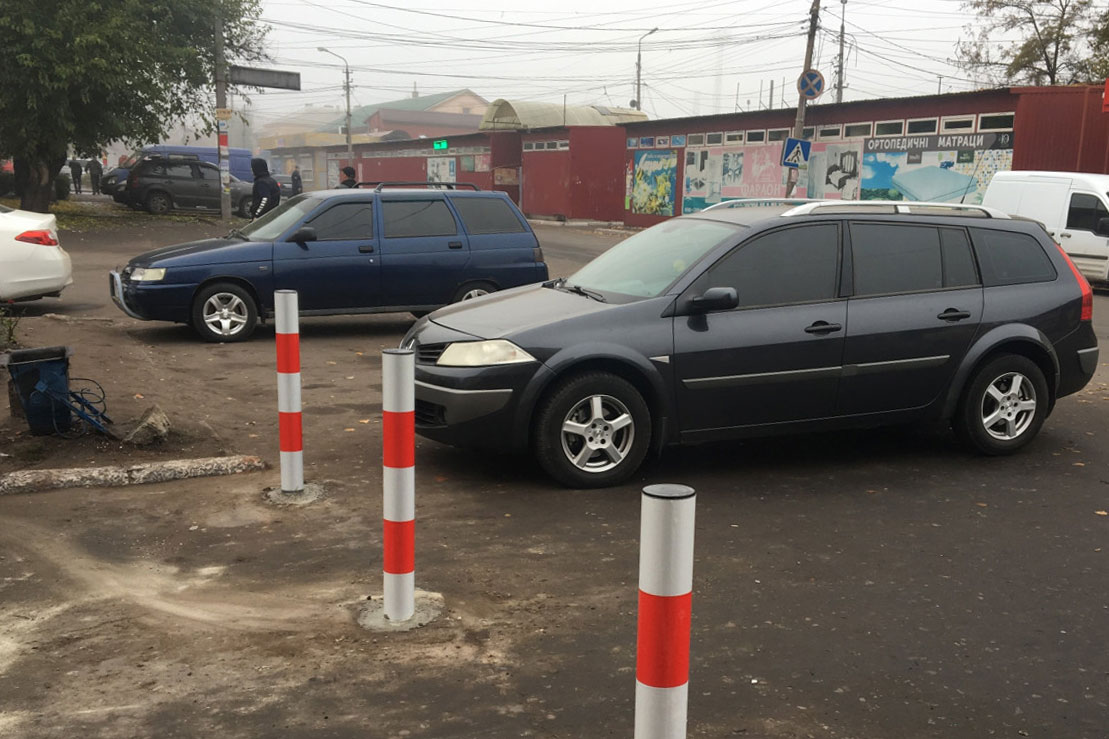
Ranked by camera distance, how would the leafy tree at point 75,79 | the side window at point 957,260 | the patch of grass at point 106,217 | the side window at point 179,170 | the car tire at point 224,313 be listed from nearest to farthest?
the side window at point 957,260 → the car tire at point 224,313 → the leafy tree at point 75,79 → the patch of grass at point 106,217 → the side window at point 179,170

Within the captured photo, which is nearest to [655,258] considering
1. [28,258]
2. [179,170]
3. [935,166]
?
[28,258]

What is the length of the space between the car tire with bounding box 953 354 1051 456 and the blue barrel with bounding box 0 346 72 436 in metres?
5.75

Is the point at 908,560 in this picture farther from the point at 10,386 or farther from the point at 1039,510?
the point at 10,386

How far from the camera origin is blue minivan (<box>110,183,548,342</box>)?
36.7ft

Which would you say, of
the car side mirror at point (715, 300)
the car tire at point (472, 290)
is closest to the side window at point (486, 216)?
the car tire at point (472, 290)

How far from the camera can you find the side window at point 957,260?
22.5ft

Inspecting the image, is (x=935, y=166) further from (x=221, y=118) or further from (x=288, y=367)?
(x=288, y=367)

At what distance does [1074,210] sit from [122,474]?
58.9 feet

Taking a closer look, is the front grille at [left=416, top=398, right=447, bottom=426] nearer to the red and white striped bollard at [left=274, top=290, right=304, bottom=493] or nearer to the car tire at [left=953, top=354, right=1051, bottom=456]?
the red and white striped bollard at [left=274, top=290, right=304, bottom=493]

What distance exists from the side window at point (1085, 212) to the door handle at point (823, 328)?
14.9m

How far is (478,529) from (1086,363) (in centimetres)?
447

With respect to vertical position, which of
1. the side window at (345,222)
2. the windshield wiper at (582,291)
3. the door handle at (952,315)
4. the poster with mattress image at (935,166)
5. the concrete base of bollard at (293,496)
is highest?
the poster with mattress image at (935,166)

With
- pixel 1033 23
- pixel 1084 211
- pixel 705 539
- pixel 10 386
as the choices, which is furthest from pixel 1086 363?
pixel 1033 23

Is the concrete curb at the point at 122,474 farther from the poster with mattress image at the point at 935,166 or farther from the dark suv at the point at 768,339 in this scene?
the poster with mattress image at the point at 935,166
